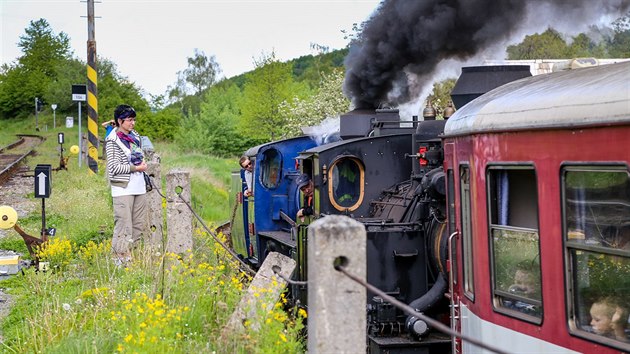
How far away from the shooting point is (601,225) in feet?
16.4

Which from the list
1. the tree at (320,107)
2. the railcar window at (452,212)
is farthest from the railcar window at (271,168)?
the tree at (320,107)

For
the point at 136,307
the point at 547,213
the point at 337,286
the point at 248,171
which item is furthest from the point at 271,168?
the point at 337,286

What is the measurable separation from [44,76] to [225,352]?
278 ft

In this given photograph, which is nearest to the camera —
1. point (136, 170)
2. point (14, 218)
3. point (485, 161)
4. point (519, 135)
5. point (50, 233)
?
point (519, 135)

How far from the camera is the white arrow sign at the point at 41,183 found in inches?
465

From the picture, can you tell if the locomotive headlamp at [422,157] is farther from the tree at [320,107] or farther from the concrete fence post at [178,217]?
the tree at [320,107]

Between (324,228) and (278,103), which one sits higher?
(278,103)

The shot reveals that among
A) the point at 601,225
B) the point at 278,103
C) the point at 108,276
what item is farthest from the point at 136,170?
the point at 278,103

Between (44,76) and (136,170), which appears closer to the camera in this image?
(136,170)

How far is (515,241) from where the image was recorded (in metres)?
6.01

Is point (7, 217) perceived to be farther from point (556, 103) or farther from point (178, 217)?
point (556, 103)

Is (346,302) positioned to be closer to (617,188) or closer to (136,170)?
(617,188)

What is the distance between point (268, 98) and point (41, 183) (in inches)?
1263

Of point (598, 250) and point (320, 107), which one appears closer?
point (598, 250)
